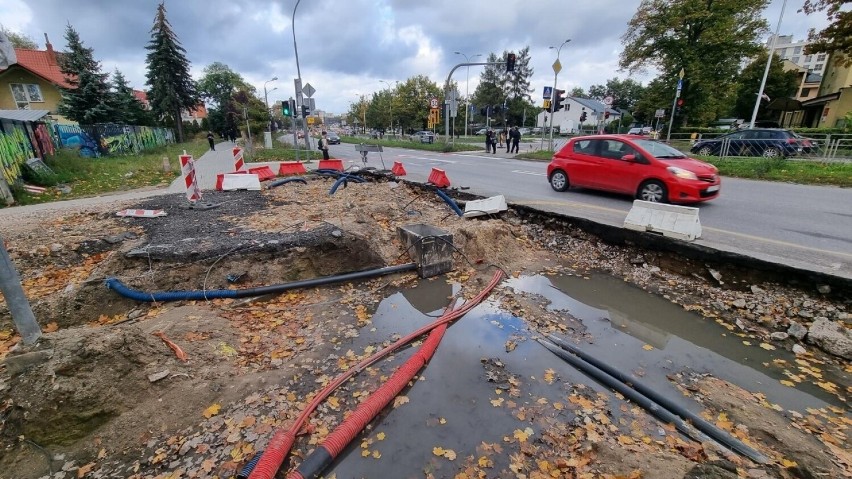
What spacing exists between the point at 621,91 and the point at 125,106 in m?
96.1

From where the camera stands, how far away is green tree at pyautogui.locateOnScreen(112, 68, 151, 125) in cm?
2997

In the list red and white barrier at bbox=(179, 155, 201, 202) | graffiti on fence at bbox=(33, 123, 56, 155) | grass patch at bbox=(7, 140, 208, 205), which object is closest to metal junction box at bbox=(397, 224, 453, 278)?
red and white barrier at bbox=(179, 155, 201, 202)

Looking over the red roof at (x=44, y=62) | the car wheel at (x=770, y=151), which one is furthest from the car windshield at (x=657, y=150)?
the red roof at (x=44, y=62)

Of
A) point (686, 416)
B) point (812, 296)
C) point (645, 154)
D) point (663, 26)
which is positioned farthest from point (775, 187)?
point (663, 26)

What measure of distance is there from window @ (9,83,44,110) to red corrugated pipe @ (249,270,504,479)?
143ft

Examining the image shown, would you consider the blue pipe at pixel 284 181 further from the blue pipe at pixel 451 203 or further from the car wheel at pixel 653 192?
the car wheel at pixel 653 192

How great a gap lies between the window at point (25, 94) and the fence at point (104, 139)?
1096 cm

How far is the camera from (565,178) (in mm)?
10492

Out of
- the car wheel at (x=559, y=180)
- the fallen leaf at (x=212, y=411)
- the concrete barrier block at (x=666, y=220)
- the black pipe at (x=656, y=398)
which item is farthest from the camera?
the car wheel at (x=559, y=180)

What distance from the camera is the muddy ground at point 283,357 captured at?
259 cm

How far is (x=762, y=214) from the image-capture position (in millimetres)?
7645

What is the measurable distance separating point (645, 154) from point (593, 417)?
751cm

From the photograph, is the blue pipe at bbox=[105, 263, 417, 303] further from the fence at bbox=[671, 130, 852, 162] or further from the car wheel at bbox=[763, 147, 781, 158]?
the car wheel at bbox=[763, 147, 781, 158]

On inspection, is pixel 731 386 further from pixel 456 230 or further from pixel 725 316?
pixel 456 230
